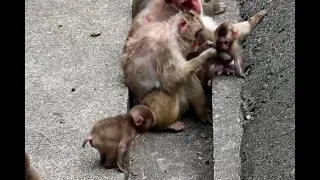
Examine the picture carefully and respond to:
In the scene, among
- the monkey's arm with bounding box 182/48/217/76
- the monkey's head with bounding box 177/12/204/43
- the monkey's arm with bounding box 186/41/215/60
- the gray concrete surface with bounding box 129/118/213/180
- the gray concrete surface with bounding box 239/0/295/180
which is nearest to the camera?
the gray concrete surface with bounding box 239/0/295/180

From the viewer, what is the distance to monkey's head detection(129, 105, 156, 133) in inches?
216

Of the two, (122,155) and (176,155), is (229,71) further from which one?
(122,155)

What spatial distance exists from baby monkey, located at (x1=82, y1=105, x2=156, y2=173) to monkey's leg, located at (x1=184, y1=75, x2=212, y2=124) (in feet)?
2.49

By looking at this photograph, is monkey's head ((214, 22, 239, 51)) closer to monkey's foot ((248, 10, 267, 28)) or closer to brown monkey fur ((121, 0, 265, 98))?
brown monkey fur ((121, 0, 265, 98))

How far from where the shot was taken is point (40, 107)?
5980 mm

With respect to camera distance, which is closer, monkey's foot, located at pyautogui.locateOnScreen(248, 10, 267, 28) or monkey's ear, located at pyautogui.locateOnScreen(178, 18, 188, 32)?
monkey's ear, located at pyautogui.locateOnScreen(178, 18, 188, 32)

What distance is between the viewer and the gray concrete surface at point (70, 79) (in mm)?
5461

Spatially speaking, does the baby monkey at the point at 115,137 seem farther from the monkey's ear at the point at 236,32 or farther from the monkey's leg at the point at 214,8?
the monkey's leg at the point at 214,8

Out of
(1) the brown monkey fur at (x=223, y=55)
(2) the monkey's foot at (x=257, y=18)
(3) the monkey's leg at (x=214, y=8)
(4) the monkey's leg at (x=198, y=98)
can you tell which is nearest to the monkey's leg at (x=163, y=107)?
(4) the monkey's leg at (x=198, y=98)

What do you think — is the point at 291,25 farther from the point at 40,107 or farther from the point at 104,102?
the point at 40,107

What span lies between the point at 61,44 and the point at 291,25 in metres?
1.81

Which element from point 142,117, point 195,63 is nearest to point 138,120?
point 142,117

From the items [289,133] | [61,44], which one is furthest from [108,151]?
[61,44]

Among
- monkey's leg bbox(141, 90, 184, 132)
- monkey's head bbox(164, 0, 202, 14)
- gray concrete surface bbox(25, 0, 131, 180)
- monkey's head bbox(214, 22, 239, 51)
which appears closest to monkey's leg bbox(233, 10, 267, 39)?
→ monkey's head bbox(214, 22, 239, 51)
